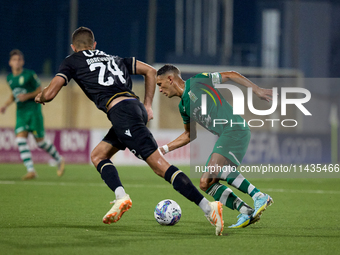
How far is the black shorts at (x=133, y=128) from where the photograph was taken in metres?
5.20

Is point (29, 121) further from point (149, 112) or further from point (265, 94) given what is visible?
point (265, 94)

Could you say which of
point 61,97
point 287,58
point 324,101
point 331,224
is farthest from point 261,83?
point 331,224

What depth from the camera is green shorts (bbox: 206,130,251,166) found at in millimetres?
5746

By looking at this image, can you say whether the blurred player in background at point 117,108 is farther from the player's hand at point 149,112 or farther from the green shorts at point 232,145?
the green shorts at point 232,145

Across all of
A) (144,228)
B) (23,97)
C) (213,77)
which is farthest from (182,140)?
(23,97)

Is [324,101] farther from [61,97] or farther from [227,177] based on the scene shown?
[227,177]

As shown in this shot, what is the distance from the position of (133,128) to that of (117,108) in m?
0.29

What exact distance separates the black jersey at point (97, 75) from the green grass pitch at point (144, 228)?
1.33 meters

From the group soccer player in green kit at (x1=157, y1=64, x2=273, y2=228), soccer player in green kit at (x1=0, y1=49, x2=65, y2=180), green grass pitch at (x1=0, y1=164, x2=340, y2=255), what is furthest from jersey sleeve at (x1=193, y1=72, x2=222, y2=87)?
soccer player in green kit at (x1=0, y1=49, x2=65, y2=180)

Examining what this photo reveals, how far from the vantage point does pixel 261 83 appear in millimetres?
24328

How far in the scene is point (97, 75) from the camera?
5.55 meters

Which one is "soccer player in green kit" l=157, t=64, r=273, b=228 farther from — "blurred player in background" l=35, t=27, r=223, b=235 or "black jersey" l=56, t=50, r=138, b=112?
"black jersey" l=56, t=50, r=138, b=112

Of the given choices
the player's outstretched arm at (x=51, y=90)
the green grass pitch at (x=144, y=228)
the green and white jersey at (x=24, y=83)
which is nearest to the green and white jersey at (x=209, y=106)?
the green grass pitch at (x=144, y=228)

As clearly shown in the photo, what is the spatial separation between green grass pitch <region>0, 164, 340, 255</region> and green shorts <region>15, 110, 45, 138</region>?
87.2 inches
